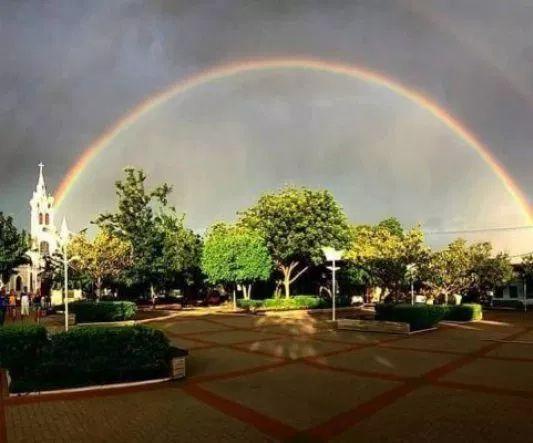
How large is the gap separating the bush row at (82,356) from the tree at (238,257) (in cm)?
2982

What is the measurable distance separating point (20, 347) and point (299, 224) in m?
32.2

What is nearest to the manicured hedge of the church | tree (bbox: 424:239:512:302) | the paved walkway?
tree (bbox: 424:239:512:302)

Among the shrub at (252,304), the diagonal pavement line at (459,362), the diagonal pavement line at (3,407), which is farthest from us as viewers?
the shrub at (252,304)

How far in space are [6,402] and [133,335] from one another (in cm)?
301

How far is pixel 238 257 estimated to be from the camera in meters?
42.9

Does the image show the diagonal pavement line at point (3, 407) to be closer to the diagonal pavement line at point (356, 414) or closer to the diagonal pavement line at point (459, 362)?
the diagonal pavement line at point (356, 414)

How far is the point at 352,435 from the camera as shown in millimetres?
8094

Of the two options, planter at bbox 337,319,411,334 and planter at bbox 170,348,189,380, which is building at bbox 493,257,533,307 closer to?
planter at bbox 337,319,411,334

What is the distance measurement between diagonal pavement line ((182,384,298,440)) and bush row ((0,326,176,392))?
1.32 m

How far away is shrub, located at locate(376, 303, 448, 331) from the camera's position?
23.7m

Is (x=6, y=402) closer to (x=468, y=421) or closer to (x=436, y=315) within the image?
(x=468, y=421)

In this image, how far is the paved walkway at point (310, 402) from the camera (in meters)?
8.23

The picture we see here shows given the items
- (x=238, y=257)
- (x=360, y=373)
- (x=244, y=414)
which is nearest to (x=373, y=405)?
(x=244, y=414)

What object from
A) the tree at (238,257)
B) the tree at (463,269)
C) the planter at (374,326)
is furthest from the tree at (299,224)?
the planter at (374,326)
